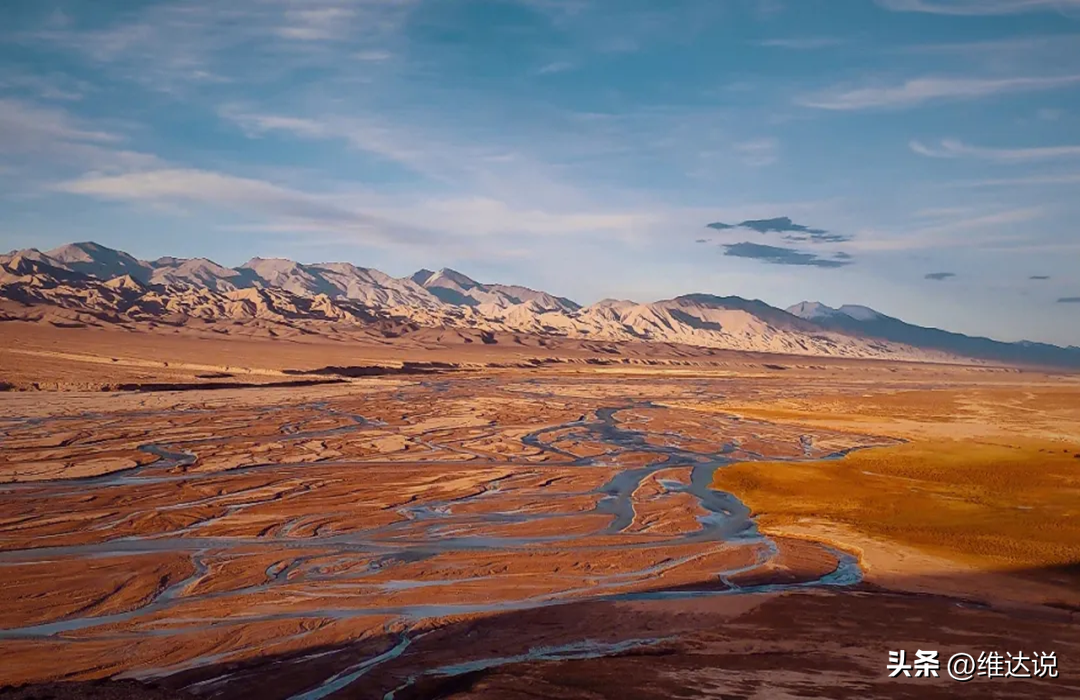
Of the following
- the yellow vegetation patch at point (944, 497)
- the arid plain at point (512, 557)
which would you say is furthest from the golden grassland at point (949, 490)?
the arid plain at point (512, 557)

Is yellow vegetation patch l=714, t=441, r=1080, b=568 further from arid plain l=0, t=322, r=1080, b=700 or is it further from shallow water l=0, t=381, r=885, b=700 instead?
shallow water l=0, t=381, r=885, b=700

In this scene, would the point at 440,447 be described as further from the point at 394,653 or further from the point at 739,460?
the point at 394,653

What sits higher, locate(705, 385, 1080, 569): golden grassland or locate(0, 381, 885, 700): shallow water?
locate(705, 385, 1080, 569): golden grassland

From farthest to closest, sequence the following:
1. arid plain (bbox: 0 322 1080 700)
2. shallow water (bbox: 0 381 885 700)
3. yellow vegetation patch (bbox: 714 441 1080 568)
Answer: yellow vegetation patch (bbox: 714 441 1080 568)
shallow water (bbox: 0 381 885 700)
arid plain (bbox: 0 322 1080 700)

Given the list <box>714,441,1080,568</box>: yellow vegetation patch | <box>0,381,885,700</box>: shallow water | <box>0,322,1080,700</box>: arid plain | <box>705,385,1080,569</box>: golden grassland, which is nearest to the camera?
<box>0,322,1080,700</box>: arid plain

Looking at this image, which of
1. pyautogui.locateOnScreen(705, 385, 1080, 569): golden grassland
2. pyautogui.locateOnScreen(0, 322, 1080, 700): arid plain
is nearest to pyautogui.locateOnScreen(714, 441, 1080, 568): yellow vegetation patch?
pyautogui.locateOnScreen(705, 385, 1080, 569): golden grassland

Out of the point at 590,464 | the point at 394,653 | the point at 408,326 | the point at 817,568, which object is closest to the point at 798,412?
the point at 590,464
